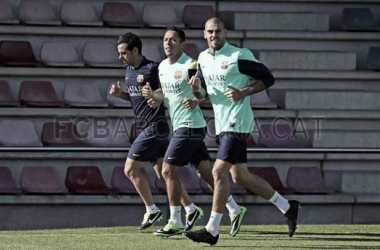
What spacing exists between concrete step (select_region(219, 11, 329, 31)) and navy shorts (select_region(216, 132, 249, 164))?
5.38m

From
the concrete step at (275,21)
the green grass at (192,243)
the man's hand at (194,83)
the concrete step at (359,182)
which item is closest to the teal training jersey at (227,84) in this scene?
the man's hand at (194,83)

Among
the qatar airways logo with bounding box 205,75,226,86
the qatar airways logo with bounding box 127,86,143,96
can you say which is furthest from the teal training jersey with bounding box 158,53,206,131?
the qatar airways logo with bounding box 205,75,226,86

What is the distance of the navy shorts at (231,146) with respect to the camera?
9836 millimetres

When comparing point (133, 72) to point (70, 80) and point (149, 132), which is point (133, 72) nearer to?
point (149, 132)

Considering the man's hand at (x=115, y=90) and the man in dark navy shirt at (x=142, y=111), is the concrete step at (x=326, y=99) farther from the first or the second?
the man's hand at (x=115, y=90)

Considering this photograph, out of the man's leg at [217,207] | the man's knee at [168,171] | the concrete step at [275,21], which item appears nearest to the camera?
the man's leg at [217,207]

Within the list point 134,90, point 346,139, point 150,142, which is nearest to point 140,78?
point 134,90

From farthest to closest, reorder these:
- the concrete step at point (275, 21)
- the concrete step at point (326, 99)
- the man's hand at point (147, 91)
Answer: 1. the concrete step at point (275, 21)
2. the concrete step at point (326, 99)
3. the man's hand at point (147, 91)

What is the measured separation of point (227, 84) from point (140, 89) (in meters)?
1.37

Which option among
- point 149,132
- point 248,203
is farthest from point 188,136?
point 248,203

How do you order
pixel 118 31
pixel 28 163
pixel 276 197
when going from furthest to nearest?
pixel 118 31
pixel 28 163
pixel 276 197

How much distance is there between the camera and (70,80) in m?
14.3

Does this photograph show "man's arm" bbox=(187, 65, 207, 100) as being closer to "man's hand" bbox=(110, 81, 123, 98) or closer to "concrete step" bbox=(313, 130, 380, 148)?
"man's hand" bbox=(110, 81, 123, 98)

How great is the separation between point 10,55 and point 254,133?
3.24 meters
